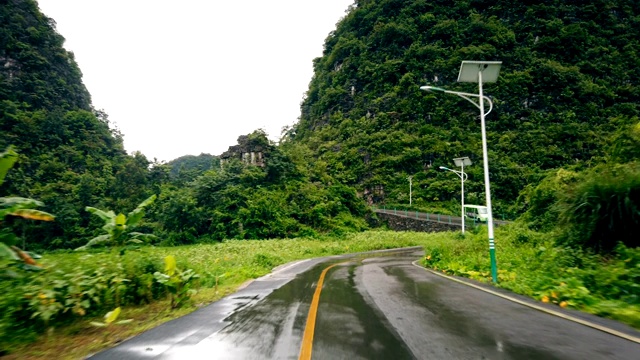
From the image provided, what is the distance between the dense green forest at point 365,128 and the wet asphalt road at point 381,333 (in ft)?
89.2

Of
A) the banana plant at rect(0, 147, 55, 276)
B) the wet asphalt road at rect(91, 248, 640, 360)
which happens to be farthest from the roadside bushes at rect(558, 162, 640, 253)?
the banana plant at rect(0, 147, 55, 276)

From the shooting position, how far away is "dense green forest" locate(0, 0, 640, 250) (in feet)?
130

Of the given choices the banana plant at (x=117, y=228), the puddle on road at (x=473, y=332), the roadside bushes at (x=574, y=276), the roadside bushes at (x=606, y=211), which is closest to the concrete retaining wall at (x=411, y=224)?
the roadside bushes at (x=574, y=276)

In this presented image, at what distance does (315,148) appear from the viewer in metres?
60.3

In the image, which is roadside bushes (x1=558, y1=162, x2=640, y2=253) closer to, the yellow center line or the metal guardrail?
the yellow center line

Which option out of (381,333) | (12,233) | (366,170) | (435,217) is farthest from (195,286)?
(366,170)

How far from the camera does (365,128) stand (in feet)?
190

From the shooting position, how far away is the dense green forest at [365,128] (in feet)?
130

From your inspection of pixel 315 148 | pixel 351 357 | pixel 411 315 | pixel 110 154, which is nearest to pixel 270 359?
pixel 351 357

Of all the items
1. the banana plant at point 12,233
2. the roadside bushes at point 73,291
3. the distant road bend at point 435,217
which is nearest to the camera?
the roadside bushes at point 73,291

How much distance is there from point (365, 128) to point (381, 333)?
5562 centimetres

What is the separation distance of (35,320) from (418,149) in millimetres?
50890

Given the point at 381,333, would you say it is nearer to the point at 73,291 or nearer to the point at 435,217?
the point at 73,291

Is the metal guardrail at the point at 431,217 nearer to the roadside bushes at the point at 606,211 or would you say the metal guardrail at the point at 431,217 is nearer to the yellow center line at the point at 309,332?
the roadside bushes at the point at 606,211
